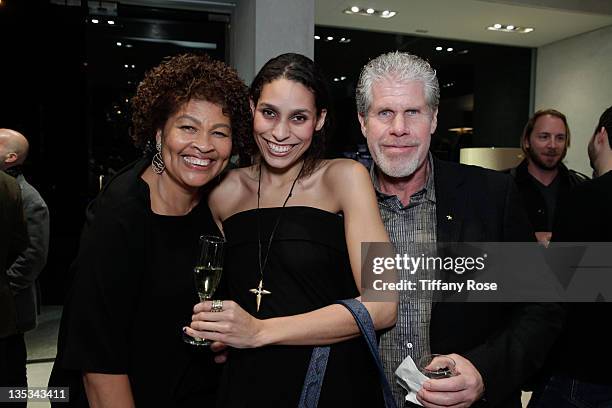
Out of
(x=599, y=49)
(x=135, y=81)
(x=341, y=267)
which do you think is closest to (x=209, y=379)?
(x=341, y=267)

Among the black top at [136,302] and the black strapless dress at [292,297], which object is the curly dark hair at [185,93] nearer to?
the black top at [136,302]

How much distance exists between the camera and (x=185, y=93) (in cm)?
165

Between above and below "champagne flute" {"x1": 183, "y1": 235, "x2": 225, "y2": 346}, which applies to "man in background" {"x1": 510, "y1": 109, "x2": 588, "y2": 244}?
above

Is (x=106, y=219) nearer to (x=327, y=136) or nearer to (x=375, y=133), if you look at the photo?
(x=327, y=136)

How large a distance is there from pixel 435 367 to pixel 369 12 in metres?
4.63

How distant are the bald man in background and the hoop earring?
217cm

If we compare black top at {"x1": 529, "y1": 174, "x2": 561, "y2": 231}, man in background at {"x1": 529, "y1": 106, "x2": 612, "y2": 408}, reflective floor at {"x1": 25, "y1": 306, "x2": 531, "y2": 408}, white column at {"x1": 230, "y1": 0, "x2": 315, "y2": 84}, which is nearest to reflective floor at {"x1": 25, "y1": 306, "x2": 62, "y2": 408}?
reflective floor at {"x1": 25, "y1": 306, "x2": 531, "y2": 408}

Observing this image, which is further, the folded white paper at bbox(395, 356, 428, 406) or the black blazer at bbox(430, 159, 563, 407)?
the black blazer at bbox(430, 159, 563, 407)

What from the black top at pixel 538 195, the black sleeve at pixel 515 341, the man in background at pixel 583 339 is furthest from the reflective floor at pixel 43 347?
the black sleeve at pixel 515 341

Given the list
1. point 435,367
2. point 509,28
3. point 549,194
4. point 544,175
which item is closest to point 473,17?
point 509,28

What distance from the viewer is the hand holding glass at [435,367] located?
1.39 m

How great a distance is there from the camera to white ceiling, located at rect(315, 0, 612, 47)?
517cm

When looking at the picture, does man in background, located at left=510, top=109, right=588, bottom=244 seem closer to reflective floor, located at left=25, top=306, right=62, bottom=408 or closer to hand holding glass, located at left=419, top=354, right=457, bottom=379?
hand holding glass, located at left=419, top=354, right=457, bottom=379

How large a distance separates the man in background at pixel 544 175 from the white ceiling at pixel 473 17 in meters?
1.66
